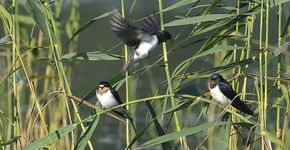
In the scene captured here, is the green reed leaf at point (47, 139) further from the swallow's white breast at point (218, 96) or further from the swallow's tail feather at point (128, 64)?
the swallow's white breast at point (218, 96)

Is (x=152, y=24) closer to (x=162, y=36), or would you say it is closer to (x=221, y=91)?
(x=162, y=36)

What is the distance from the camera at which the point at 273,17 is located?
468 inches

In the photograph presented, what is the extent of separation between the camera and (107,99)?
3.59 m

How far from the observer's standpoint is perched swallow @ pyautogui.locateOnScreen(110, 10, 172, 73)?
287 centimetres

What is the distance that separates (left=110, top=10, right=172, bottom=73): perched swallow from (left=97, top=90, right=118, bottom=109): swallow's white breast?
417 millimetres

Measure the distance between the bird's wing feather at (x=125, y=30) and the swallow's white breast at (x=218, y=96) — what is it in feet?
1.29

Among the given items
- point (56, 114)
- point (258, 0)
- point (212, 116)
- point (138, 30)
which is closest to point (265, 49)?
point (258, 0)

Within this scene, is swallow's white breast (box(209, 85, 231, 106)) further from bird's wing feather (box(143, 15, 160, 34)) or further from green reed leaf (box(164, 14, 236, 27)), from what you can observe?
green reed leaf (box(164, 14, 236, 27))

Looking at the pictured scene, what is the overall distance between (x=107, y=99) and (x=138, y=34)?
57cm

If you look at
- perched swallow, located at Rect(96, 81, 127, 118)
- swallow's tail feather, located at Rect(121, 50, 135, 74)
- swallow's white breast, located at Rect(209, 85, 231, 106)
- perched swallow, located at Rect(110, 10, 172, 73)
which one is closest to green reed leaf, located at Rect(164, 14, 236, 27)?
perched swallow, located at Rect(110, 10, 172, 73)

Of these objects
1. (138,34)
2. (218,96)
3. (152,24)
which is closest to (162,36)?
(152,24)

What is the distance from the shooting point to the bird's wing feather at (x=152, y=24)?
2.93 metres

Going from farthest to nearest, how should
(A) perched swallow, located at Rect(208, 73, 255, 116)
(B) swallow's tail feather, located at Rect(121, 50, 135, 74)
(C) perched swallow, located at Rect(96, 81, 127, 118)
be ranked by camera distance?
1. (C) perched swallow, located at Rect(96, 81, 127, 118)
2. (A) perched swallow, located at Rect(208, 73, 255, 116)
3. (B) swallow's tail feather, located at Rect(121, 50, 135, 74)

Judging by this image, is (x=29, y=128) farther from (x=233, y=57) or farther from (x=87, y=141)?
(x=233, y=57)
